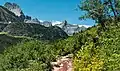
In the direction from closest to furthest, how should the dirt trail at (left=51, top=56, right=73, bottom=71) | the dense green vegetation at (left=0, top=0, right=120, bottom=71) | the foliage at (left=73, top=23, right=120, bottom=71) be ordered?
the foliage at (left=73, top=23, right=120, bottom=71), the dense green vegetation at (left=0, top=0, right=120, bottom=71), the dirt trail at (left=51, top=56, right=73, bottom=71)

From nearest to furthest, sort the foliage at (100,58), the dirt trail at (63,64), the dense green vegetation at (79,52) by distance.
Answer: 1. the foliage at (100,58)
2. the dense green vegetation at (79,52)
3. the dirt trail at (63,64)

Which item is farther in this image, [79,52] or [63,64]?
[63,64]

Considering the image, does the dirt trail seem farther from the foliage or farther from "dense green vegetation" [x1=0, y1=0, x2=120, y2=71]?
the foliage

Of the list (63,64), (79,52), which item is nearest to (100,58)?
(79,52)

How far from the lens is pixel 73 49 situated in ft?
123

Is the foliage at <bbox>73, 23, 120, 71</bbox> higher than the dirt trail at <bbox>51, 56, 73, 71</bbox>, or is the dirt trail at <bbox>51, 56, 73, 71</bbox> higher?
the foliage at <bbox>73, 23, 120, 71</bbox>

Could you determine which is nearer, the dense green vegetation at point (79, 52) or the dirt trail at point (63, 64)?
the dense green vegetation at point (79, 52)

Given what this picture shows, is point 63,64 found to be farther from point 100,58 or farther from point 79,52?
point 100,58

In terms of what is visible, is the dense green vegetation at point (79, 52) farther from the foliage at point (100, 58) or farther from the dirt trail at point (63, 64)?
the dirt trail at point (63, 64)

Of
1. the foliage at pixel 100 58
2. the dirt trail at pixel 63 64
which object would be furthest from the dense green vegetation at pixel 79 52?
the dirt trail at pixel 63 64

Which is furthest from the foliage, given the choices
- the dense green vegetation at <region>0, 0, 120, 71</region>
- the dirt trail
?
the dirt trail

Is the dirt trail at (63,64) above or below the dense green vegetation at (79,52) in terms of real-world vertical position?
below

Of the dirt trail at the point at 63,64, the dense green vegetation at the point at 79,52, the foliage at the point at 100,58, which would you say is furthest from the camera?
the dirt trail at the point at 63,64

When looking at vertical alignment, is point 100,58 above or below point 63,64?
above
